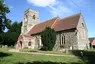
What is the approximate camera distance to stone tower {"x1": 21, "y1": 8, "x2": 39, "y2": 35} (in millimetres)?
52141

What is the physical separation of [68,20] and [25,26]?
21315mm

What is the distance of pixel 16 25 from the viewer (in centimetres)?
6203

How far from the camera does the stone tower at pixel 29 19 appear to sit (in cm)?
5214

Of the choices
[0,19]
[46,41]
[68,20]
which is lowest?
[46,41]

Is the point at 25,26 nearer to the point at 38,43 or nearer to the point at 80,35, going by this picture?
the point at 38,43

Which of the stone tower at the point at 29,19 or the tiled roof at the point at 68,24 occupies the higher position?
the stone tower at the point at 29,19

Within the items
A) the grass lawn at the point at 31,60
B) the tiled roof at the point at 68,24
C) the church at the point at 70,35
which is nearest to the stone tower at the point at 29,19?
the church at the point at 70,35

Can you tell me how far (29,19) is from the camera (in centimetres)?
5244

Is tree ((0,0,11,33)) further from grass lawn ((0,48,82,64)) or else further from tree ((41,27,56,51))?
tree ((41,27,56,51))

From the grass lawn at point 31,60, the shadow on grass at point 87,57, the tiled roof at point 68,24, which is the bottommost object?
the shadow on grass at point 87,57

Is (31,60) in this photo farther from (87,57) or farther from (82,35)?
(82,35)

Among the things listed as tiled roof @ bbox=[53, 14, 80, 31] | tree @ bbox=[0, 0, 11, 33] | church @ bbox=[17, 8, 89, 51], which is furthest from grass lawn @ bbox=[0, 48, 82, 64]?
tiled roof @ bbox=[53, 14, 80, 31]

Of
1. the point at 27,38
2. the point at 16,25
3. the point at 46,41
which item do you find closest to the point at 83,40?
the point at 46,41

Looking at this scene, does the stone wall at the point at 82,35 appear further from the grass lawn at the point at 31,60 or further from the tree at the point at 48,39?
the grass lawn at the point at 31,60
